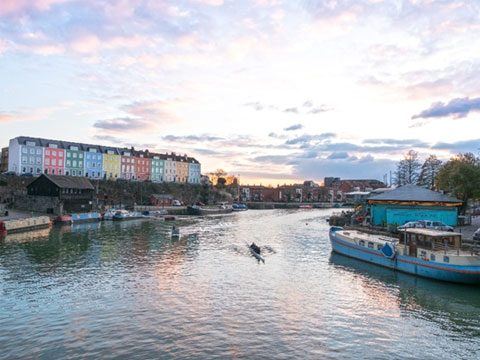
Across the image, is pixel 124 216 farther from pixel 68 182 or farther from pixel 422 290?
pixel 422 290

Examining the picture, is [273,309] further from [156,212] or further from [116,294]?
[156,212]

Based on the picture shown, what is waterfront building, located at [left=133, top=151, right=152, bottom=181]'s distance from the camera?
150 metres

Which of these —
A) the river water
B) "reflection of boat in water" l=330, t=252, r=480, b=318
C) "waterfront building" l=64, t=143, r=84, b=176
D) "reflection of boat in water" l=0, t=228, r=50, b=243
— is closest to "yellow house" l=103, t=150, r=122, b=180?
"waterfront building" l=64, t=143, r=84, b=176

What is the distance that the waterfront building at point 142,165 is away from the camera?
15050cm

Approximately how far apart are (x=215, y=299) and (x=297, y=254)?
64.3 feet

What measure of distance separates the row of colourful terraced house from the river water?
8650 centimetres

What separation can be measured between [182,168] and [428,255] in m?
142

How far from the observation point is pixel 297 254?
43.5m

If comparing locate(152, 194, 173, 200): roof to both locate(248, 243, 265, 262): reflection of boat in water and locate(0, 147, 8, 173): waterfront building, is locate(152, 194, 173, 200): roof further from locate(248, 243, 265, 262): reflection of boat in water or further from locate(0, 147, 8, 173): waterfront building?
locate(248, 243, 265, 262): reflection of boat in water

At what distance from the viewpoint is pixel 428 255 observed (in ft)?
105

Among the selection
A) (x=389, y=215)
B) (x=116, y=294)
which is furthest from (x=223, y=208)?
(x=116, y=294)

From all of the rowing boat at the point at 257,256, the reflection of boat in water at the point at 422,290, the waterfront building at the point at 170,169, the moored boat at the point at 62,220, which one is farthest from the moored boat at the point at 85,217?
the waterfront building at the point at 170,169

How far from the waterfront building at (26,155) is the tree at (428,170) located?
4328 inches

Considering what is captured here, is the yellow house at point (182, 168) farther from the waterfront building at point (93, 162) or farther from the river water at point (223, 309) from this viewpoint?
the river water at point (223, 309)
